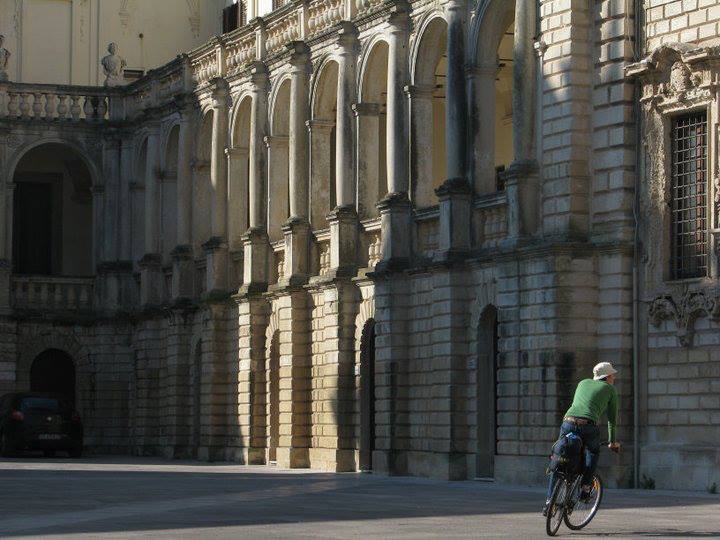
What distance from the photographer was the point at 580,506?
20938 mm

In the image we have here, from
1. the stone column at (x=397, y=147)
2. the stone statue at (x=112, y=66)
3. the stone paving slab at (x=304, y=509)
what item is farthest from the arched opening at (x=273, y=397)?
the stone statue at (x=112, y=66)

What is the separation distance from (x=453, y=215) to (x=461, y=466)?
4357 mm

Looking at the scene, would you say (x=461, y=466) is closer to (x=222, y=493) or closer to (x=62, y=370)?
(x=222, y=493)

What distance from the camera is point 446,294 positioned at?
118ft

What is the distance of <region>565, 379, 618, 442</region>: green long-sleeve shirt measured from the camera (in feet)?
68.5

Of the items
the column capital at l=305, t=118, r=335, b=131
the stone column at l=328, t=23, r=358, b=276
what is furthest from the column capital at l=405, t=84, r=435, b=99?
the column capital at l=305, t=118, r=335, b=131

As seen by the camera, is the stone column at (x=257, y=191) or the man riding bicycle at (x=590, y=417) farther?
the stone column at (x=257, y=191)

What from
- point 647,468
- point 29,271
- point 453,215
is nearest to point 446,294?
point 453,215

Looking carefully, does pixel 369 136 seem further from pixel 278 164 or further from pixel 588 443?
pixel 588 443

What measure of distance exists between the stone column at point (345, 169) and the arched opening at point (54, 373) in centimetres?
1673

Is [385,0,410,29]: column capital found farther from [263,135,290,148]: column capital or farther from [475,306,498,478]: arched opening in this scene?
[263,135,290,148]: column capital

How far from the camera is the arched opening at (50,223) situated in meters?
57.8

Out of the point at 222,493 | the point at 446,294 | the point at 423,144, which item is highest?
the point at 423,144

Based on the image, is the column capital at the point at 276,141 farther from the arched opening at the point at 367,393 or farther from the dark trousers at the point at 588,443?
the dark trousers at the point at 588,443
